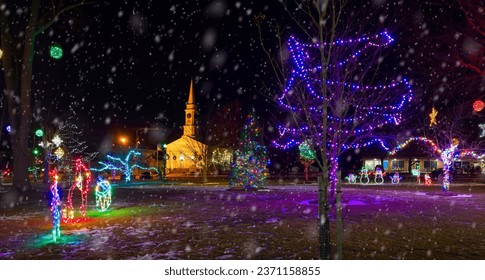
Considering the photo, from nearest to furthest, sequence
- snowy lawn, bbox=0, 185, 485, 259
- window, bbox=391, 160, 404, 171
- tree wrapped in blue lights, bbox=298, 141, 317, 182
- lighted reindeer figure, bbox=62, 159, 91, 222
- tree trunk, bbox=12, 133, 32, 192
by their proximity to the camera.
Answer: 1. tree wrapped in blue lights, bbox=298, 141, 317, 182
2. snowy lawn, bbox=0, 185, 485, 259
3. lighted reindeer figure, bbox=62, 159, 91, 222
4. tree trunk, bbox=12, 133, 32, 192
5. window, bbox=391, 160, 404, 171

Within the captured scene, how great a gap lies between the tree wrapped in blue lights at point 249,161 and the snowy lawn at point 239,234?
1099 cm

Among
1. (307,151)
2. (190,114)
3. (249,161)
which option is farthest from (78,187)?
(190,114)

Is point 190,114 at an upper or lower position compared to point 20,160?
upper

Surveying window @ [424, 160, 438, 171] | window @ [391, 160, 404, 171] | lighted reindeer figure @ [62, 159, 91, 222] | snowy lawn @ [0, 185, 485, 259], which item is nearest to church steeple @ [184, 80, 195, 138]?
window @ [391, 160, 404, 171]

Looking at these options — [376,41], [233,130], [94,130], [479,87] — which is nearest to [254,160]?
[479,87]

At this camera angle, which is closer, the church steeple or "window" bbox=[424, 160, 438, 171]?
"window" bbox=[424, 160, 438, 171]

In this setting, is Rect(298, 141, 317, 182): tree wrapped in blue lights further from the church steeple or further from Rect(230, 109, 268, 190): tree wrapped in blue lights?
the church steeple

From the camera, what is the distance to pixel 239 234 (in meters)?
11.0

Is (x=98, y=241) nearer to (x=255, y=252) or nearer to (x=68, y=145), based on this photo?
(x=255, y=252)

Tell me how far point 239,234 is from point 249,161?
17.5 metres

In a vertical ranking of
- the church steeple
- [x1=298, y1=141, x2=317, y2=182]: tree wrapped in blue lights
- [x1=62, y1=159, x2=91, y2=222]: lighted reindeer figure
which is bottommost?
[x1=62, y1=159, x2=91, y2=222]: lighted reindeer figure

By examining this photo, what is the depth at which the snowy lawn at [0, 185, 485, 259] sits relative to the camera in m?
8.75

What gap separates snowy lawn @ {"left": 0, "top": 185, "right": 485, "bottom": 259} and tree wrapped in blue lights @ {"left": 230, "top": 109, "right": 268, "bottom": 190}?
11.0m

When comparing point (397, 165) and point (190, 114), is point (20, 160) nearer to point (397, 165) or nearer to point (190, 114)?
point (397, 165)
